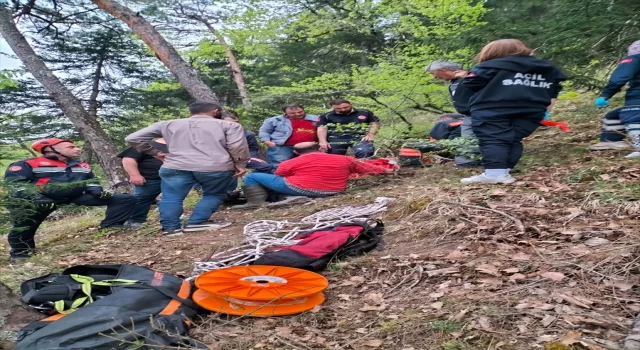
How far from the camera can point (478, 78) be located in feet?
16.6

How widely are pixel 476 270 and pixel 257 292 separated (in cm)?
139

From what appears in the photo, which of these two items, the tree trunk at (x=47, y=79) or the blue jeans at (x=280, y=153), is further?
the tree trunk at (x=47, y=79)

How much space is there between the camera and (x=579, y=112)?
10.5 meters

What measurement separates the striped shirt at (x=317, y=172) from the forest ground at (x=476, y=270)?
1.56m

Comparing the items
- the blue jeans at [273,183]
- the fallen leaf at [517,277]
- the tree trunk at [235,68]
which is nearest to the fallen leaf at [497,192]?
the fallen leaf at [517,277]

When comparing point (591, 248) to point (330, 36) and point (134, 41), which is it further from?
point (134, 41)

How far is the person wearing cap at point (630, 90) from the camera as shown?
5.32 meters

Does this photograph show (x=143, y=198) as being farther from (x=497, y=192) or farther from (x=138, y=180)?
(x=497, y=192)

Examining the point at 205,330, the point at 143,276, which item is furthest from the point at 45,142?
the point at 205,330

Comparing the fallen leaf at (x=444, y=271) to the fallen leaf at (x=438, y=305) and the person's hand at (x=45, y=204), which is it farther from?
the person's hand at (x=45, y=204)

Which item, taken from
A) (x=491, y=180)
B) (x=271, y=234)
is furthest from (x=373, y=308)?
(x=491, y=180)

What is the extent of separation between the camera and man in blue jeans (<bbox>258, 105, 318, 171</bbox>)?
8305 mm

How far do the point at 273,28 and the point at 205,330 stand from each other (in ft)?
36.7

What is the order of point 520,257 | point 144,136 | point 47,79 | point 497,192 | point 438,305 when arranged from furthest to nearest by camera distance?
point 47,79 < point 144,136 < point 497,192 < point 520,257 < point 438,305
